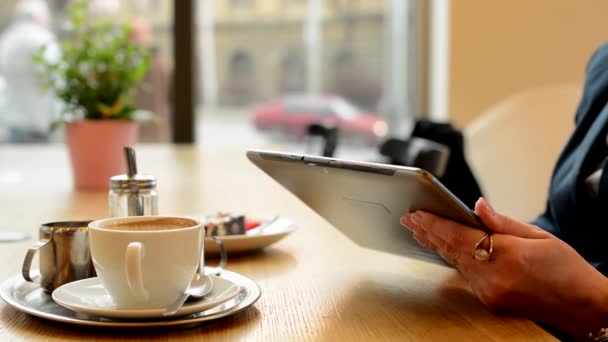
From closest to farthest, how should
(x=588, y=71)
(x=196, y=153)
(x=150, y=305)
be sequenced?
1. (x=150, y=305)
2. (x=588, y=71)
3. (x=196, y=153)

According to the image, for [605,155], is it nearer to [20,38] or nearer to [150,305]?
[150,305]

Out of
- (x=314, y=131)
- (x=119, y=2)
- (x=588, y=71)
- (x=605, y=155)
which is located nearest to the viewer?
(x=605, y=155)

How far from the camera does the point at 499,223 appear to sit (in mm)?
727

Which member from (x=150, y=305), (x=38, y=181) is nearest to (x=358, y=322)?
(x=150, y=305)

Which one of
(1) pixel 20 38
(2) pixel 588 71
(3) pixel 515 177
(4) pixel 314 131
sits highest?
(1) pixel 20 38

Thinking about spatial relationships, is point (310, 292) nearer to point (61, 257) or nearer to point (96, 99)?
point (61, 257)

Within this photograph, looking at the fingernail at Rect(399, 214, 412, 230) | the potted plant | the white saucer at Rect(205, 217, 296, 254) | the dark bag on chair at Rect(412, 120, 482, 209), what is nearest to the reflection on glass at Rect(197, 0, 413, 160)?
the dark bag on chair at Rect(412, 120, 482, 209)

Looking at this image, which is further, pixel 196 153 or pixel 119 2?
pixel 119 2

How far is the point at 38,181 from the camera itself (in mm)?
1833

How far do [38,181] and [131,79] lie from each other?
0.36 meters

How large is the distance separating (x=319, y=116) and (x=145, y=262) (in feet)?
9.16

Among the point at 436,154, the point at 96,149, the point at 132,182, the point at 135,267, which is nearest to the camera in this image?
the point at 135,267

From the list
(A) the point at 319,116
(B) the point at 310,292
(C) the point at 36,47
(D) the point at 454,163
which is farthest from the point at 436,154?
(C) the point at 36,47

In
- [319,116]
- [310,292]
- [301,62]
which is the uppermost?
[301,62]
